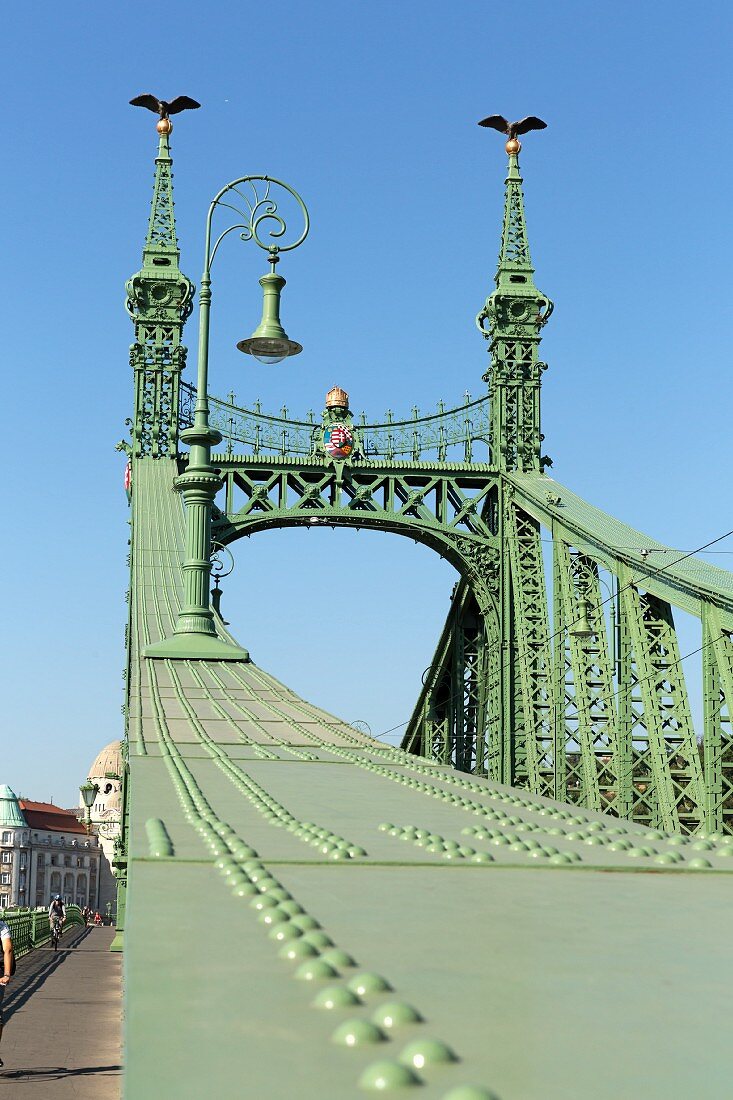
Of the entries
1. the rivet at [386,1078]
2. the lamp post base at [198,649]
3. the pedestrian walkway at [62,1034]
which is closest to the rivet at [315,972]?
the rivet at [386,1078]

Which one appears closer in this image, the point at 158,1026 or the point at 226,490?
the point at 158,1026

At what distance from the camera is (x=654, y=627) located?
2341 centimetres

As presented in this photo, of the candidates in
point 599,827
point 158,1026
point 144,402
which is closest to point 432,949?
point 158,1026

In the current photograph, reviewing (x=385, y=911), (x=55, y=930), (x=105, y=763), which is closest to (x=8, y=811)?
(x=105, y=763)

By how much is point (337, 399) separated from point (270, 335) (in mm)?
17524

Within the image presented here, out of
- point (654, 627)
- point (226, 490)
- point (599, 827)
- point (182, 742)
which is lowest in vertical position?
point (599, 827)

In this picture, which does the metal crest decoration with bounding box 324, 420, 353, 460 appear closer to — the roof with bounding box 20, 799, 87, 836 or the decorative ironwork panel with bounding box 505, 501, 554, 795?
the decorative ironwork panel with bounding box 505, 501, 554, 795

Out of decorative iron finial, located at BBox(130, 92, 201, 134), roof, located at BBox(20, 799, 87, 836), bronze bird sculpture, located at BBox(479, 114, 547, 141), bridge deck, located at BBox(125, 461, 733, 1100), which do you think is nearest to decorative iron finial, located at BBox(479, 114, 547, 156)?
bronze bird sculpture, located at BBox(479, 114, 547, 141)

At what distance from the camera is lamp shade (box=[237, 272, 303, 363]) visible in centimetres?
1547

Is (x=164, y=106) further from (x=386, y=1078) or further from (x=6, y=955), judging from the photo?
(x=386, y=1078)

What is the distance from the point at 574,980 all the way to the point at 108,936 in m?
51.0

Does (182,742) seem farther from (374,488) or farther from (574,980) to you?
(374,488)

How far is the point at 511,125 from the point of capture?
33.8 meters

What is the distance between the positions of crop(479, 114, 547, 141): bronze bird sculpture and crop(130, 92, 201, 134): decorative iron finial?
8802 mm
